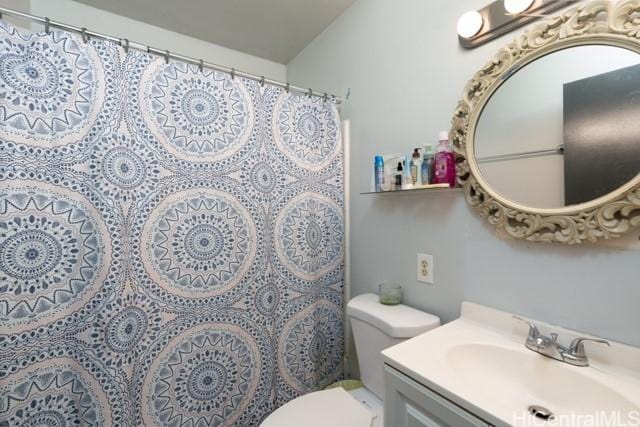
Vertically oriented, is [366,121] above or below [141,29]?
below

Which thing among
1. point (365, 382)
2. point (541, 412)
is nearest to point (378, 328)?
point (365, 382)

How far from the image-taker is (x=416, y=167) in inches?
47.1

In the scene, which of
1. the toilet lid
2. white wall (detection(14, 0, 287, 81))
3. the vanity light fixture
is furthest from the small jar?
white wall (detection(14, 0, 287, 81))

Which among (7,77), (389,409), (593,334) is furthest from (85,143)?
(593,334)

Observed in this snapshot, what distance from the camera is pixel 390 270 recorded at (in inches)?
56.4

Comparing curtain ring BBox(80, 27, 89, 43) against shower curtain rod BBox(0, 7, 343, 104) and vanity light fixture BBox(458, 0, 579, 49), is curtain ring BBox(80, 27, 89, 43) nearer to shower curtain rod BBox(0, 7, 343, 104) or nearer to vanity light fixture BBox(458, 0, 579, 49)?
shower curtain rod BBox(0, 7, 343, 104)

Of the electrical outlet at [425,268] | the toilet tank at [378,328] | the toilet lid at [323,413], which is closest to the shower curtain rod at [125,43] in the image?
the electrical outlet at [425,268]

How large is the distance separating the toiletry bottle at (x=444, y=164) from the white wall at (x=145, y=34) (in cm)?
167

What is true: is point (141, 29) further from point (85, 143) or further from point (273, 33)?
point (85, 143)

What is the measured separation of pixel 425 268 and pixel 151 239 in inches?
45.4

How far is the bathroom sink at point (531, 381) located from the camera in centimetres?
71

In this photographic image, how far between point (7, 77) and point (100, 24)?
1083 mm

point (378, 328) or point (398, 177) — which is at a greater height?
point (398, 177)

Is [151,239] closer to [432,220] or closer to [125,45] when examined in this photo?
[125,45]
